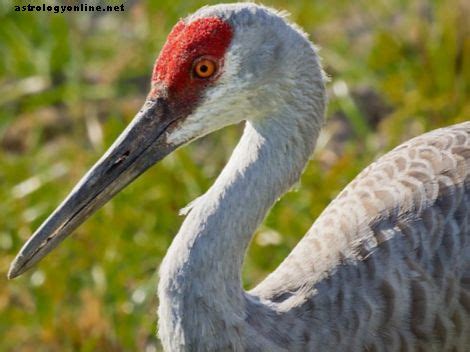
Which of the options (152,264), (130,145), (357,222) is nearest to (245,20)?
(130,145)

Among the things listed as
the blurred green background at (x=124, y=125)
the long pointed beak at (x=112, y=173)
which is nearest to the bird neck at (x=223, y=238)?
the long pointed beak at (x=112, y=173)

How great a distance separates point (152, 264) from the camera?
502 centimetres

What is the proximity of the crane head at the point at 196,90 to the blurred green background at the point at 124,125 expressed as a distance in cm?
138

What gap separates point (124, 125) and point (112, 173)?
88.6 inches

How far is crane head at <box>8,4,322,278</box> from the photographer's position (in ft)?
10.6

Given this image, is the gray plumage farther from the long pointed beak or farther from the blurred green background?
the blurred green background

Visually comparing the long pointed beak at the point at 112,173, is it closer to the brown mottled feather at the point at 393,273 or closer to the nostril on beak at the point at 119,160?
the nostril on beak at the point at 119,160

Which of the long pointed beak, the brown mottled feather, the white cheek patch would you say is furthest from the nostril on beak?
the brown mottled feather

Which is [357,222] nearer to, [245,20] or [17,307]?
[245,20]

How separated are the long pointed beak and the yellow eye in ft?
0.45

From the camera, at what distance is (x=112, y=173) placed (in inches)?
130

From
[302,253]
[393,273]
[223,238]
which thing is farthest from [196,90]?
[393,273]

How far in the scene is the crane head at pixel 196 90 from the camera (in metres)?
3.23

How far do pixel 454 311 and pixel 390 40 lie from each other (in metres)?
2.45
